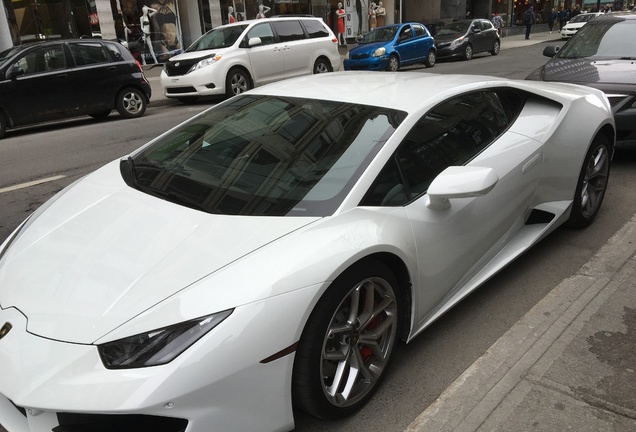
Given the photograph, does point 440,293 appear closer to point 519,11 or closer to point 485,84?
point 485,84

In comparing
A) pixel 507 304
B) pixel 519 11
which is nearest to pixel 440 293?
pixel 507 304

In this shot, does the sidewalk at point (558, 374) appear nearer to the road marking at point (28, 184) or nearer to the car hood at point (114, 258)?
the car hood at point (114, 258)

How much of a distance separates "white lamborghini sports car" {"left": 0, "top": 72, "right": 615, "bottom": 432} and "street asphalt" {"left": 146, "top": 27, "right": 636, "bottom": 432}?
13.9 inches

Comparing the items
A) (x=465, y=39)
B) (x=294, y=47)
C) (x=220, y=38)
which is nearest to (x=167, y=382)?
(x=220, y=38)

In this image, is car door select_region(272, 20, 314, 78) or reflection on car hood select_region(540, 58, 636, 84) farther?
car door select_region(272, 20, 314, 78)

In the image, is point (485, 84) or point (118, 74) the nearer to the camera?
point (485, 84)

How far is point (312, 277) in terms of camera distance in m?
2.21

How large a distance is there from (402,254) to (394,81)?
142 cm

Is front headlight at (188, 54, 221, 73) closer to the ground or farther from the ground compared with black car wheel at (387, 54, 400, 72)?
farther from the ground

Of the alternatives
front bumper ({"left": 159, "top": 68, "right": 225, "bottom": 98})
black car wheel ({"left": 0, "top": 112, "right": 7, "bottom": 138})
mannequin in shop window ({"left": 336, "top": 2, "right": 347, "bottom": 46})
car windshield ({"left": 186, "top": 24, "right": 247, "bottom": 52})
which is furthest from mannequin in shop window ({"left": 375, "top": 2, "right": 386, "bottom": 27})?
Result: black car wheel ({"left": 0, "top": 112, "right": 7, "bottom": 138})

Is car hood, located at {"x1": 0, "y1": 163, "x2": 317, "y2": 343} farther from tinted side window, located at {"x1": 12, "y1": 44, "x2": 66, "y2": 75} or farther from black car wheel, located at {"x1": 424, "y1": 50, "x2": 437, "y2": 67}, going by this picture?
black car wheel, located at {"x1": 424, "y1": 50, "x2": 437, "y2": 67}

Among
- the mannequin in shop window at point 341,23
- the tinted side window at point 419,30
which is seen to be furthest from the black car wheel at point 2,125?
the mannequin in shop window at point 341,23

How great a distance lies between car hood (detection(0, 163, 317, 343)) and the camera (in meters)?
2.07

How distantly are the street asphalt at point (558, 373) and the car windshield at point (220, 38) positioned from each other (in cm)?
1093
